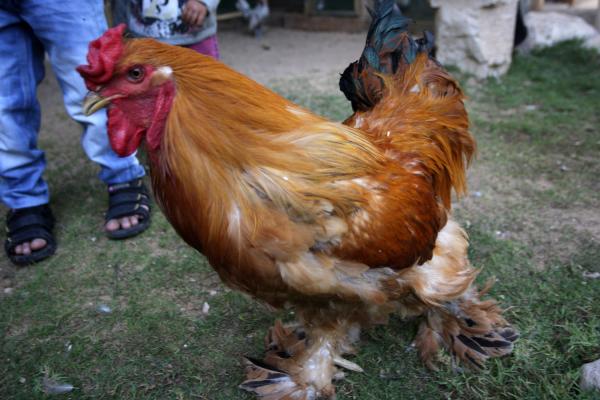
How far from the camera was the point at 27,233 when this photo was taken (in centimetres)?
349

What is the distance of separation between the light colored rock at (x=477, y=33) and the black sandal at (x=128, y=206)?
4453 mm

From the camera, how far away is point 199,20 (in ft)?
11.4

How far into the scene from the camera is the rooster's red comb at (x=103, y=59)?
1713 millimetres

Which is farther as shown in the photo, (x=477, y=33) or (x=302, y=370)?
(x=477, y=33)

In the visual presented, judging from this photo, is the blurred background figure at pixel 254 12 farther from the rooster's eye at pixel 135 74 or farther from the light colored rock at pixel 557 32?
the rooster's eye at pixel 135 74

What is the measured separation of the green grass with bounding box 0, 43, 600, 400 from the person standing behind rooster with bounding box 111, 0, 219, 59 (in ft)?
4.67

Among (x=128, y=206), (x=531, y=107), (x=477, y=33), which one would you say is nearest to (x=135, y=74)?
(x=128, y=206)

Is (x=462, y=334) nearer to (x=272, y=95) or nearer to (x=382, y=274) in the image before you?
(x=382, y=274)

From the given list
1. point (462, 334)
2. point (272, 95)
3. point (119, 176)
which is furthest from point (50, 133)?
point (462, 334)

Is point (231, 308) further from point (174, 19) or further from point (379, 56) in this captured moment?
point (174, 19)

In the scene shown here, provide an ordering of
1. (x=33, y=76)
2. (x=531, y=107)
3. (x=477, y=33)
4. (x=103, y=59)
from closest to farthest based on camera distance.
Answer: (x=103, y=59)
(x=33, y=76)
(x=531, y=107)
(x=477, y=33)

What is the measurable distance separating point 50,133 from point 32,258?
2.52m

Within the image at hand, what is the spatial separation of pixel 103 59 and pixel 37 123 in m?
2.21

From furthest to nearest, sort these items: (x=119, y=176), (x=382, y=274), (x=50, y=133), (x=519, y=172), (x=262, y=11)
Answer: (x=262, y=11)
(x=50, y=133)
(x=519, y=172)
(x=119, y=176)
(x=382, y=274)
